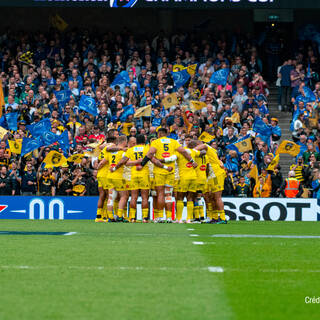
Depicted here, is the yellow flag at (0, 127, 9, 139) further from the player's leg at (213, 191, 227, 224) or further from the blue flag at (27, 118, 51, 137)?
the player's leg at (213, 191, 227, 224)

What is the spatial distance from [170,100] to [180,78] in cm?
220

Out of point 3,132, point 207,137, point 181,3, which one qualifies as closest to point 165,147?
point 207,137

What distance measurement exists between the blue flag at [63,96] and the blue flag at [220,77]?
483 cm

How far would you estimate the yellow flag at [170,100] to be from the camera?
960 inches

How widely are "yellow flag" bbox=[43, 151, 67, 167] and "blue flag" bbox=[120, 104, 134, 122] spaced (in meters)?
3.29

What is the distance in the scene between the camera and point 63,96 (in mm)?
25266

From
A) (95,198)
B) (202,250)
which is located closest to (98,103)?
(95,198)

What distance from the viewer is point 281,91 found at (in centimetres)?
2733

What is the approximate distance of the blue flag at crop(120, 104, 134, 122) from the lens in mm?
24219

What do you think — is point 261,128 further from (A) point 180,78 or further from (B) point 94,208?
(B) point 94,208

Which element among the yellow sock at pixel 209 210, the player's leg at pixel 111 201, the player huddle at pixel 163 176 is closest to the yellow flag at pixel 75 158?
the player huddle at pixel 163 176

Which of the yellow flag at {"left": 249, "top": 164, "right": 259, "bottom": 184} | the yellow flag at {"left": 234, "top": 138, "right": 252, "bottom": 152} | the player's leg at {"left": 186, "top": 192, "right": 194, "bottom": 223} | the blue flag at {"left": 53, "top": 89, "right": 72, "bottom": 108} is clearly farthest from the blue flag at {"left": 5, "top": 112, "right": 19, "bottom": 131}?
the player's leg at {"left": 186, "top": 192, "right": 194, "bottom": 223}

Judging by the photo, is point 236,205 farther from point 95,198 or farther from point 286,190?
point 95,198

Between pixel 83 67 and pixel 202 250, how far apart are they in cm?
1867
